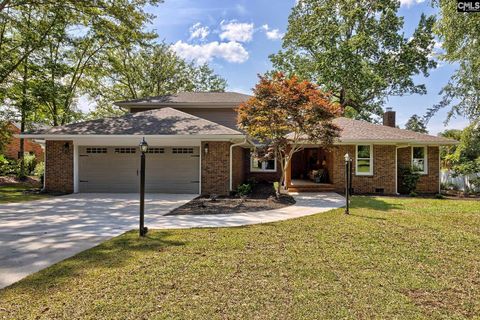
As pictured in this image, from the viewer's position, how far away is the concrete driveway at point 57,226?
4.45 m

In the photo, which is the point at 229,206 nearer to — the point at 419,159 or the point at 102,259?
the point at 102,259

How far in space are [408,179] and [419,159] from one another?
1.70 m

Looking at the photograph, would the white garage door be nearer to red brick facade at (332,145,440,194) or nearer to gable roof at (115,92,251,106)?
gable roof at (115,92,251,106)

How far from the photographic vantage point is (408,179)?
45.4 ft

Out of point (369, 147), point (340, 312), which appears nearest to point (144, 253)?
point (340, 312)

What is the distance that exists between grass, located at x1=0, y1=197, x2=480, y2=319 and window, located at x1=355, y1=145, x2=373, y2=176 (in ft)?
25.4

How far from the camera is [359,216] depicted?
7980 mm

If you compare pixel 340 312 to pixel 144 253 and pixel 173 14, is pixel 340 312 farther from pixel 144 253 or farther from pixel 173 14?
pixel 173 14

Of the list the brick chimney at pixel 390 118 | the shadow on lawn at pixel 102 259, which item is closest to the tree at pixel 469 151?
the brick chimney at pixel 390 118

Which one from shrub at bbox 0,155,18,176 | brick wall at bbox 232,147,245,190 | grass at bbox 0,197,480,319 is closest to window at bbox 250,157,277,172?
brick wall at bbox 232,147,245,190

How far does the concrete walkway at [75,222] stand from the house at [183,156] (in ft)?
6.29

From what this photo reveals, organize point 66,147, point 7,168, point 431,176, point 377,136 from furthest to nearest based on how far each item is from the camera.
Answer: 1. point 7,168
2. point 431,176
3. point 377,136
4. point 66,147

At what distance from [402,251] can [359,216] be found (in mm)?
3092
